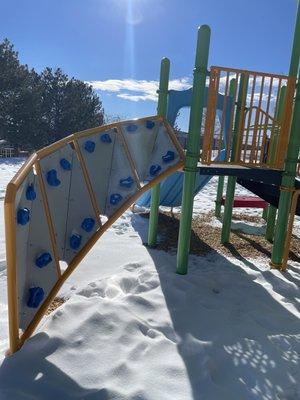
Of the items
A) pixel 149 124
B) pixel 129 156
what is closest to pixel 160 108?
pixel 149 124

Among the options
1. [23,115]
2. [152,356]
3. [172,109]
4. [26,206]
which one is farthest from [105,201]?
[23,115]

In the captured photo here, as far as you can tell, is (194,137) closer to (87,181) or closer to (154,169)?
(154,169)

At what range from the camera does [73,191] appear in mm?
3342

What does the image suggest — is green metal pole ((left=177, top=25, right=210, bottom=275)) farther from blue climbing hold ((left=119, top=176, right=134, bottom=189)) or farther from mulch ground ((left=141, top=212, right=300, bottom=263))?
mulch ground ((left=141, top=212, right=300, bottom=263))

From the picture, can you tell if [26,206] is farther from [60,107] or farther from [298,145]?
[60,107]

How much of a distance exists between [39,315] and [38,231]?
2.12ft

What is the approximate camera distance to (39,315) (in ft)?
9.04

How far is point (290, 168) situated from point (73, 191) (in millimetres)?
2810

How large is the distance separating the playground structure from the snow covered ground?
0.31 meters

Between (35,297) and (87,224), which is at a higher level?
(87,224)

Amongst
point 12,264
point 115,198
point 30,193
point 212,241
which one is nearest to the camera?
point 12,264

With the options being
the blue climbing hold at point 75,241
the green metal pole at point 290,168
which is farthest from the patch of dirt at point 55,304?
the green metal pole at point 290,168

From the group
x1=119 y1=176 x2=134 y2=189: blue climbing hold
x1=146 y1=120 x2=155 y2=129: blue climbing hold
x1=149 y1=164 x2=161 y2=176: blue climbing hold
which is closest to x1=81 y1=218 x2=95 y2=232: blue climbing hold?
x1=119 y1=176 x2=134 y2=189: blue climbing hold

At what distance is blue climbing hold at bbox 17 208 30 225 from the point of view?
99.3 inches
